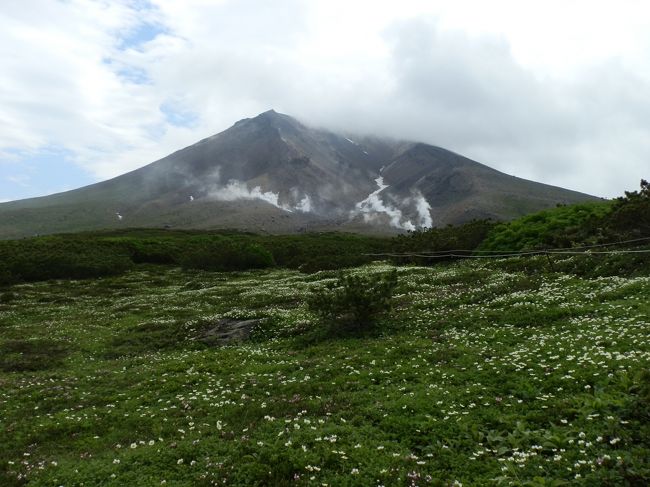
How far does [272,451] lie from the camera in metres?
11.0

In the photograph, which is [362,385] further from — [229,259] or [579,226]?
[229,259]

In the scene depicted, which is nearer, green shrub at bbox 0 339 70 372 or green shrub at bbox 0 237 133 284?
green shrub at bbox 0 339 70 372

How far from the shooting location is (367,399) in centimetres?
1383

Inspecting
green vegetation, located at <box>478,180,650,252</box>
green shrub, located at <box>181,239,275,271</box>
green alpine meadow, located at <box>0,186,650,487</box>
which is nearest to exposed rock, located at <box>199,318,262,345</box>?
green alpine meadow, located at <box>0,186,650,487</box>

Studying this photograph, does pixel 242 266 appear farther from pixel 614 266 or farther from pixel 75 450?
pixel 75 450

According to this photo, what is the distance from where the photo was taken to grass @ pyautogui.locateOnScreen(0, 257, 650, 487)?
32.1 feet

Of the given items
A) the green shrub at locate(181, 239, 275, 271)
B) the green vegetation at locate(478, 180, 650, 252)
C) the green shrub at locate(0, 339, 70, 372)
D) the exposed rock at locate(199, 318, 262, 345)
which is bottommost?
the green shrub at locate(0, 339, 70, 372)

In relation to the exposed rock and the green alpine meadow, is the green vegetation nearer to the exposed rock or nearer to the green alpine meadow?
the green alpine meadow

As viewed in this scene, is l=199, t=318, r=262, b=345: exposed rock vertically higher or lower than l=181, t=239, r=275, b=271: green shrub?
lower

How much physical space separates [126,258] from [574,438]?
73.8 meters

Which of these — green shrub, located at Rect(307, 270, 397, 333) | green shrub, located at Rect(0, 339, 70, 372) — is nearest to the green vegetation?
green shrub, located at Rect(307, 270, 397, 333)

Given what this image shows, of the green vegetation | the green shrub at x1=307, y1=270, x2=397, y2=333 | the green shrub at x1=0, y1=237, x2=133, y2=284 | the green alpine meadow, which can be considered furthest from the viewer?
the green shrub at x1=0, y1=237, x2=133, y2=284

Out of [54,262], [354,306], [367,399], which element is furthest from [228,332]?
[54,262]

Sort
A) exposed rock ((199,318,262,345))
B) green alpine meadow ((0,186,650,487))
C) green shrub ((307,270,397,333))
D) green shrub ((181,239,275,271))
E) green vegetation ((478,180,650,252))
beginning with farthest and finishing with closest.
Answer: green shrub ((181,239,275,271)), green vegetation ((478,180,650,252)), exposed rock ((199,318,262,345)), green shrub ((307,270,397,333)), green alpine meadow ((0,186,650,487))
